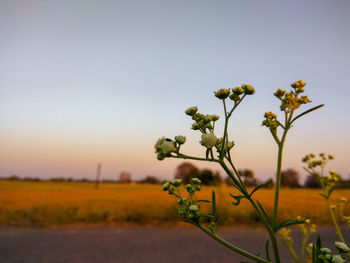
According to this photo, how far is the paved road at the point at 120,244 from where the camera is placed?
607 centimetres

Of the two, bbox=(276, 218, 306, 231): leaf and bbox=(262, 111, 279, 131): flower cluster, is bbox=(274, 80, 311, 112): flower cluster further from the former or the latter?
bbox=(276, 218, 306, 231): leaf

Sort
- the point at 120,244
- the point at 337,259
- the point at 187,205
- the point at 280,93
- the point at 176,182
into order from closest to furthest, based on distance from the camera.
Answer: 1. the point at 337,259
2. the point at 187,205
3. the point at 280,93
4. the point at 176,182
5. the point at 120,244

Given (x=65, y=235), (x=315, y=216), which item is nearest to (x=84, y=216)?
(x=65, y=235)

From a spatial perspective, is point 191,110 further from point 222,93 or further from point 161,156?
point 161,156

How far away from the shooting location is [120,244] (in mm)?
7230

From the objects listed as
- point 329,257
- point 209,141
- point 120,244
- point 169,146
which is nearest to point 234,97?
point 209,141

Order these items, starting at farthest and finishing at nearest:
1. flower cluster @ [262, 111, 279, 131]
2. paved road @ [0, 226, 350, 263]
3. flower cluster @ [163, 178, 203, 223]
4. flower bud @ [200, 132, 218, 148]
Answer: paved road @ [0, 226, 350, 263] → flower cluster @ [262, 111, 279, 131] → flower cluster @ [163, 178, 203, 223] → flower bud @ [200, 132, 218, 148]

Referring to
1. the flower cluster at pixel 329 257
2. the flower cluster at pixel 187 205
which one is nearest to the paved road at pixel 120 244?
the flower cluster at pixel 187 205

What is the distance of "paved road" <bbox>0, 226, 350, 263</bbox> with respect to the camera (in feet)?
19.9

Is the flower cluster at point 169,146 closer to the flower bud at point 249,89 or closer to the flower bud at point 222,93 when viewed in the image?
the flower bud at point 222,93

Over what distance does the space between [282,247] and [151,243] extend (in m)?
3.74

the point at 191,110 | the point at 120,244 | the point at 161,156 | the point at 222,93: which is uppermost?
the point at 222,93

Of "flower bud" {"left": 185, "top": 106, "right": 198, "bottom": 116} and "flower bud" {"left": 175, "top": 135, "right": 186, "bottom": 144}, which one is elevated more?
"flower bud" {"left": 185, "top": 106, "right": 198, "bottom": 116}

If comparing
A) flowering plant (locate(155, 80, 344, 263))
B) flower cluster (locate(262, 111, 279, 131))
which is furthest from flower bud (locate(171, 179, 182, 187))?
flower cluster (locate(262, 111, 279, 131))
